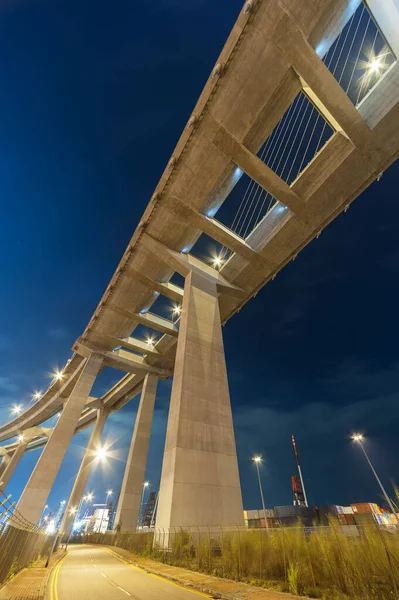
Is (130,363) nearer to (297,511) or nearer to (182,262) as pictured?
(182,262)

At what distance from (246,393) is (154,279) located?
74.7 metres

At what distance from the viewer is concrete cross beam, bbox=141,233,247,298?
67.4 ft

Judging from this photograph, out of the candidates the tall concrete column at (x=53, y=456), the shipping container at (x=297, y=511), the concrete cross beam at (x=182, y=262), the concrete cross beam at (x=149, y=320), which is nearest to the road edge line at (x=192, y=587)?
the concrete cross beam at (x=182, y=262)

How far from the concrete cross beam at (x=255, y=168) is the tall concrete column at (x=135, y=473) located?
24.2 meters

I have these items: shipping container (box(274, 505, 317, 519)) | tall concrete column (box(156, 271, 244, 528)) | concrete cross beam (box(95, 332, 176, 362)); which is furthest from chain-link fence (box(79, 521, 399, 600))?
shipping container (box(274, 505, 317, 519))

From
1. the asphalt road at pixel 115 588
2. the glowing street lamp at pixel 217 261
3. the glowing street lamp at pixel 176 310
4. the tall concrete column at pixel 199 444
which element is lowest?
the asphalt road at pixel 115 588

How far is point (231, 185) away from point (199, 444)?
16410 millimetres

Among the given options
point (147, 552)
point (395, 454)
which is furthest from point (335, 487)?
point (147, 552)

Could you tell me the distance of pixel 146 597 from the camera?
Answer: 20.1 feet

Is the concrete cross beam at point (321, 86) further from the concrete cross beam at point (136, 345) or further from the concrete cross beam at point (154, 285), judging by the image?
the concrete cross beam at point (136, 345)

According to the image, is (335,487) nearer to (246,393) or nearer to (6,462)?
(246,393)

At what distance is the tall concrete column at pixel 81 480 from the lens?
30087 millimetres

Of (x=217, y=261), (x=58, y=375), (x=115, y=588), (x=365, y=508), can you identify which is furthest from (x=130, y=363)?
(x=365, y=508)

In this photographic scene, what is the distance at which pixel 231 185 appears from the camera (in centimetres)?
1902
